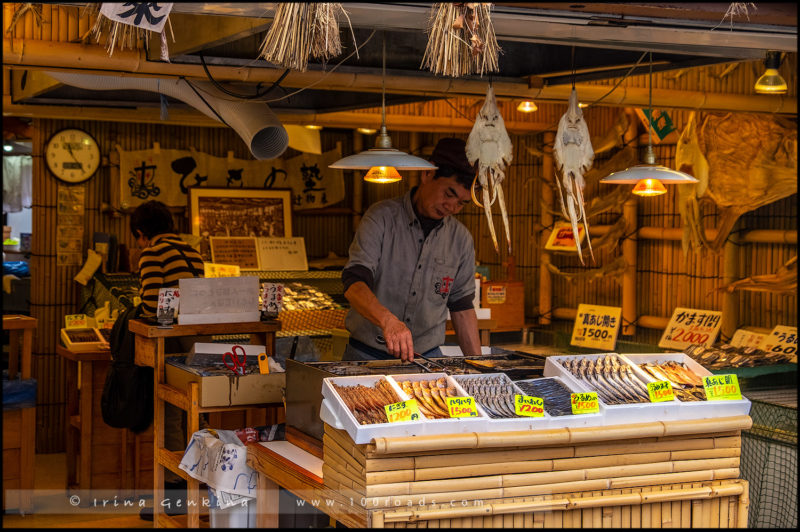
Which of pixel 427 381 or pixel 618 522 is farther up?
pixel 427 381

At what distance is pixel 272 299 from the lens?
6410mm

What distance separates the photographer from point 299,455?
13.7 feet

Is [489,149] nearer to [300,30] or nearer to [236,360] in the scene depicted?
[300,30]

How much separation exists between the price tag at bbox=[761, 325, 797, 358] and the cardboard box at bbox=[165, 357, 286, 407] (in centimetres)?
427

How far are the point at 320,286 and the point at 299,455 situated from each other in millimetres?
6474

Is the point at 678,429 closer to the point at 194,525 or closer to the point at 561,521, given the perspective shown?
the point at 561,521

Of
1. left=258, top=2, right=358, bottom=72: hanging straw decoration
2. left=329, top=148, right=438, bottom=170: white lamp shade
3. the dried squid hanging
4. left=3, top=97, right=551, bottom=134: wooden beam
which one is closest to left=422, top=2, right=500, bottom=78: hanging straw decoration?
left=258, top=2, right=358, bottom=72: hanging straw decoration

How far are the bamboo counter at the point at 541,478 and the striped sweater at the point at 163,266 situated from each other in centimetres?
307

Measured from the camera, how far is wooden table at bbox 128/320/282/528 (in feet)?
17.1

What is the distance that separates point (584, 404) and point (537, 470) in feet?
1.05

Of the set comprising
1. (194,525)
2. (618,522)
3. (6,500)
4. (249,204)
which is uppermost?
(249,204)

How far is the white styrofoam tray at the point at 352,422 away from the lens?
10.9ft

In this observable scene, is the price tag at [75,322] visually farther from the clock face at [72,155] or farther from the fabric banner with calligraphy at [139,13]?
the fabric banner with calligraphy at [139,13]

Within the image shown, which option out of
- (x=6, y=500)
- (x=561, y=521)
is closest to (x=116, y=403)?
(x=6, y=500)
